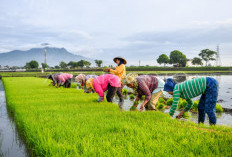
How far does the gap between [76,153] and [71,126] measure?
116cm

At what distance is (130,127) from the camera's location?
10.6 feet

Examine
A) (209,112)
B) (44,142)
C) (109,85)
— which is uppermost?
(109,85)

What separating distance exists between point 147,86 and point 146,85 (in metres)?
0.15

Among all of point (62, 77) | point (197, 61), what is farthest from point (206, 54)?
point (62, 77)

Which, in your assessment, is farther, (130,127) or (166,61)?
(166,61)

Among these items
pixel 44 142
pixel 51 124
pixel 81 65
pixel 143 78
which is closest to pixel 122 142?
pixel 44 142

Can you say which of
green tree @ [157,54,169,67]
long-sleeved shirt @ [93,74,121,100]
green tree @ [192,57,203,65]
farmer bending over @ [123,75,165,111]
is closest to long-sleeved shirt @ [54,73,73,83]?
long-sleeved shirt @ [93,74,121,100]

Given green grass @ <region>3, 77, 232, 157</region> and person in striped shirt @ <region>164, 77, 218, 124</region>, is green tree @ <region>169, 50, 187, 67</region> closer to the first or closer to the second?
person in striped shirt @ <region>164, 77, 218, 124</region>

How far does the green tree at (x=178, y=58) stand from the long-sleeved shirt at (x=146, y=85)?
76804 mm

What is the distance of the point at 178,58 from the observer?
3022 inches

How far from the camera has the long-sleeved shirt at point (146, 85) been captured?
4.51m

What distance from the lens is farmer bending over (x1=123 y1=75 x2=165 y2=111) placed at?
4.49 meters

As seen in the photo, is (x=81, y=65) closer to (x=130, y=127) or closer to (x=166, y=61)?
(x=166, y=61)

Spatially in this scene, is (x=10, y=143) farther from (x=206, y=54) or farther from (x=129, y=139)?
(x=206, y=54)
